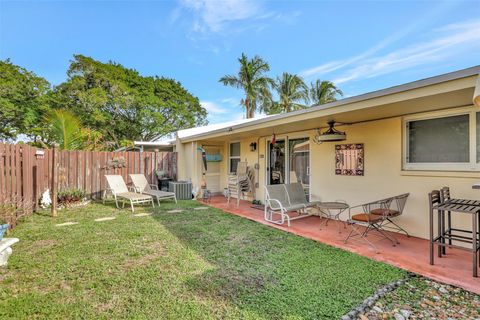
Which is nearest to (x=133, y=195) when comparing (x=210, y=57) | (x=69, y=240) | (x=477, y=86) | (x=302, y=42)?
(x=69, y=240)

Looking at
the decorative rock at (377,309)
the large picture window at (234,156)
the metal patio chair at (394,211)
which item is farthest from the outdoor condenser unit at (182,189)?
the decorative rock at (377,309)

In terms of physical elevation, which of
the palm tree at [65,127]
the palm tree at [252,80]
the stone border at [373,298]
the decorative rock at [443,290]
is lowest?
the decorative rock at [443,290]

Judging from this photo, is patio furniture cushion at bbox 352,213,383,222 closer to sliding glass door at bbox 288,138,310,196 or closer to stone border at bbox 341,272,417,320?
stone border at bbox 341,272,417,320

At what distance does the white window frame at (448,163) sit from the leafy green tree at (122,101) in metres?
17.5

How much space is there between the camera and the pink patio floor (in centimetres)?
307

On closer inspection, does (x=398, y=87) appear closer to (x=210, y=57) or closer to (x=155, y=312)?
(x=155, y=312)

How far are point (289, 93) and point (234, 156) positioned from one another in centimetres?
1277

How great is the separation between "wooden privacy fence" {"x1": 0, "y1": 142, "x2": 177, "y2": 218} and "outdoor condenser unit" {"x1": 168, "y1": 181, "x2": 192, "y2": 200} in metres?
1.67

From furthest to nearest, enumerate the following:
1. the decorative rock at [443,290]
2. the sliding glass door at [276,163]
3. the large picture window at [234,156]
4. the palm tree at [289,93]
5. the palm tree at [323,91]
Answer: the palm tree at [289,93] → the palm tree at [323,91] → the large picture window at [234,156] → the sliding glass door at [276,163] → the decorative rock at [443,290]

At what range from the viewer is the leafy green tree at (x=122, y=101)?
18.4m

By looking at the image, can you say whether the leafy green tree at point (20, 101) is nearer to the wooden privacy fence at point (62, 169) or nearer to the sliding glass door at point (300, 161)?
the wooden privacy fence at point (62, 169)

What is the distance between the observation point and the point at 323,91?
20266 millimetres

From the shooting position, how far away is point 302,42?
1008 centimetres

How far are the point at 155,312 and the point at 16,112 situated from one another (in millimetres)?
20935
